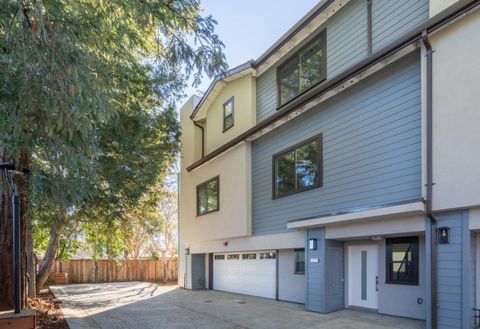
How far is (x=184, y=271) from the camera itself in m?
18.6

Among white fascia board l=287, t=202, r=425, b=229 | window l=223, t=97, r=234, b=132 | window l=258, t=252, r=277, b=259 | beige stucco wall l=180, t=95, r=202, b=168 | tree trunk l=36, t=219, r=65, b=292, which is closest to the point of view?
white fascia board l=287, t=202, r=425, b=229

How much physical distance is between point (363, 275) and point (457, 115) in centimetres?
504

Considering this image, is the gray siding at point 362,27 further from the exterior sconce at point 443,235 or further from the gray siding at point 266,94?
the exterior sconce at point 443,235

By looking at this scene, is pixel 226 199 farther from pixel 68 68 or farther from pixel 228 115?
pixel 68 68

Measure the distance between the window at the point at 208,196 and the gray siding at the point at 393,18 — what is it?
8549mm

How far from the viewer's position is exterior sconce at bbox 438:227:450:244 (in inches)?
278

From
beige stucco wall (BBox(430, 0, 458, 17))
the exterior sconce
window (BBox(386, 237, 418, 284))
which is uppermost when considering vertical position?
beige stucco wall (BBox(430, 0, 458, 17))

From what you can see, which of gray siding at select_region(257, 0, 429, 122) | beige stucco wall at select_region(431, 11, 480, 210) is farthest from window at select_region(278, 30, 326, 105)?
beige stucco wall at select_region(431, 11, 480, 210)

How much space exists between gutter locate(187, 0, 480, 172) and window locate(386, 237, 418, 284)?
4091mm

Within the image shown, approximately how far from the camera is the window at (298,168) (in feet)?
34.9

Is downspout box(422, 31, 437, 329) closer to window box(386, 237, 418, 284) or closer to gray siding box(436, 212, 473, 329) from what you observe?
gray siding box(436, 212, 473, 329)

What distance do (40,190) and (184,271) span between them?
13.2m

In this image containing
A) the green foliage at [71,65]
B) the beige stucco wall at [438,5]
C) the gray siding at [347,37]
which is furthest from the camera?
the gray siding at [347,37]

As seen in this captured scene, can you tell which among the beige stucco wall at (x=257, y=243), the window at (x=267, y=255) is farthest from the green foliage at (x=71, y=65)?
the window at (x=267, y=255)
